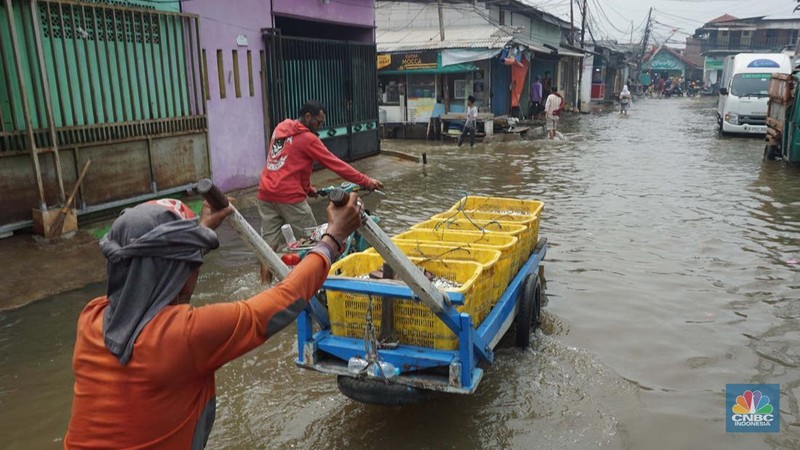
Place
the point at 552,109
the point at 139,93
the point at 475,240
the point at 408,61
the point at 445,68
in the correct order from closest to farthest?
the point at 475,240, the point at 139,93, the point at 552,109, the point at 445,68, the point at 408,61

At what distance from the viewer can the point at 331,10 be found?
1341cm

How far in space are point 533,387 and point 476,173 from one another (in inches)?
397

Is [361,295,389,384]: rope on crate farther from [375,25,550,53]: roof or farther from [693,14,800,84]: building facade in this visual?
[693,14,800,84]: building facade

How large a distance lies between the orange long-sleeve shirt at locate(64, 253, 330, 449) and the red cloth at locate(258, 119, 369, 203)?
3994 millimetres

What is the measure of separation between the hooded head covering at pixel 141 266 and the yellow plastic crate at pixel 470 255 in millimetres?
2822

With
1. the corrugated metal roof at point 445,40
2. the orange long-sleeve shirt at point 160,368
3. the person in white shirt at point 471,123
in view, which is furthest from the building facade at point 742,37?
the orange long-sleeve shirt at point 160,368

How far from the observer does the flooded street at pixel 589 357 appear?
3.96 metres

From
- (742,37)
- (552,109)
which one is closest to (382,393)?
(552,109)

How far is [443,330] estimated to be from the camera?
3.72 meters

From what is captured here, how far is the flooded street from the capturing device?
13.0 ft

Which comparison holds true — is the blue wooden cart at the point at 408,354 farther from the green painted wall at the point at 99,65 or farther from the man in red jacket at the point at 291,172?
the green painted wall at the point at 99,65

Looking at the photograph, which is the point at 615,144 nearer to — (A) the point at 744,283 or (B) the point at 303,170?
A: (A) the point at 744,283

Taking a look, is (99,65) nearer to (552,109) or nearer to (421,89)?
(552,109)

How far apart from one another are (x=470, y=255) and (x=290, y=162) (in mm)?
2321
